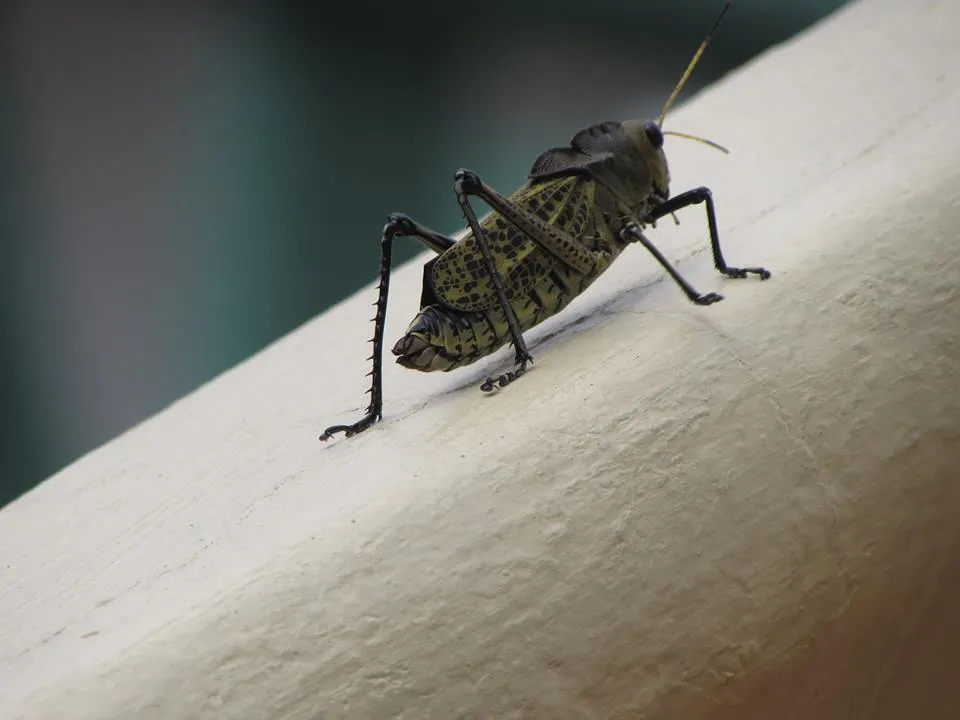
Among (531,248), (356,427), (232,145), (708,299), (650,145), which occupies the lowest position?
(708,299)

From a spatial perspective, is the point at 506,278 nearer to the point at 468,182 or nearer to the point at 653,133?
the point at 468,182

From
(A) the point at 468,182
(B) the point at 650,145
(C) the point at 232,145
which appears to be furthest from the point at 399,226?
(C) the point at 232,145

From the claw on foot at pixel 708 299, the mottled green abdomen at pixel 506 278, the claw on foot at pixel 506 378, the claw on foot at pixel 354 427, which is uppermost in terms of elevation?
the mottled green abdomen at pixel 506 278

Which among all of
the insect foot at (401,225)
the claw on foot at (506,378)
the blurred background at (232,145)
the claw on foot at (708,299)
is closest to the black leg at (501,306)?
the claw on foot at (506,378)

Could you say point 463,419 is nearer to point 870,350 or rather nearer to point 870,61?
point 870,350

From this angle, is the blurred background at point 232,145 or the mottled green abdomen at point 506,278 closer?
the mottled green abdomen at point 506,278

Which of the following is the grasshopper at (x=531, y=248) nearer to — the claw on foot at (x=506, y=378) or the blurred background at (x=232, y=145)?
the claw on foot at (x=506, y=378)
